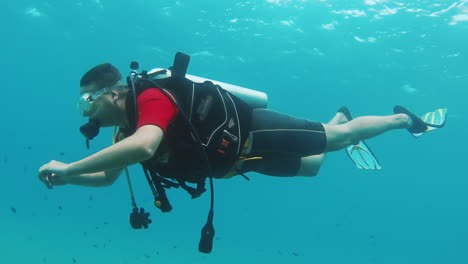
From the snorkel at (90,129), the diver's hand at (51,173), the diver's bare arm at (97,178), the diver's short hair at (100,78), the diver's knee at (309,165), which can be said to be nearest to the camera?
the diver's hand at (51,173)

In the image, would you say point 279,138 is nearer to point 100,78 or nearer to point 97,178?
point 100,78

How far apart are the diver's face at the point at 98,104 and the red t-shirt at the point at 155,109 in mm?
440

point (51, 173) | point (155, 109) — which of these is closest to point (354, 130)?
point (155, 109)

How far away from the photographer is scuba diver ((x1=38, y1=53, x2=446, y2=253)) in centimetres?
312

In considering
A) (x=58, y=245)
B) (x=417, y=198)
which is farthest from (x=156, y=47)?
(x=417, y=198)

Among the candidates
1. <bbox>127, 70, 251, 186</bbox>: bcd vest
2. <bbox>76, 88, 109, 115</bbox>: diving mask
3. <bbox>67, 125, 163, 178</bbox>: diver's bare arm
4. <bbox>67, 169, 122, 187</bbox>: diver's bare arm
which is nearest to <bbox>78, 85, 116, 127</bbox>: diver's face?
<bbox>76, 88, 109, 115</bbox>: diving mask

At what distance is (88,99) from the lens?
366cm

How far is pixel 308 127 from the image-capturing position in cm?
465

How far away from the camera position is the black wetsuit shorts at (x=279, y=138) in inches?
173

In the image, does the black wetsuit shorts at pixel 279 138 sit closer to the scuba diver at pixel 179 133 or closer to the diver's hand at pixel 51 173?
the scuba diver at pixel 179 133

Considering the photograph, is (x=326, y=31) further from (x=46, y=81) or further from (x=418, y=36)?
(x=46, y=81)

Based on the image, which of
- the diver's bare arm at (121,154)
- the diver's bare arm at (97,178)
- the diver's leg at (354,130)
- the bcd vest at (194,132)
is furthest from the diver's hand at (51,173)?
the diver's leg at (354,130)

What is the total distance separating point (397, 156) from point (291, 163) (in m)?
60.5

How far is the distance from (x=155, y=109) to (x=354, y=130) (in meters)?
3.04
